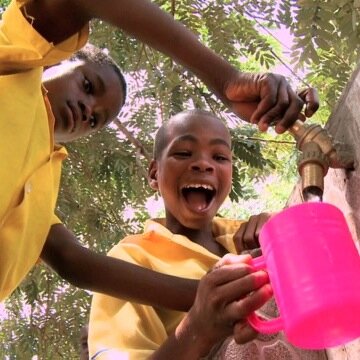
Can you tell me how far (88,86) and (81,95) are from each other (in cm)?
7

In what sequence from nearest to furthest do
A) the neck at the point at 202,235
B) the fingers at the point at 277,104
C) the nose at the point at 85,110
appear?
the fingers at the point at 277,104
the nose at the point at 85,110
the neck at the point at 202,235

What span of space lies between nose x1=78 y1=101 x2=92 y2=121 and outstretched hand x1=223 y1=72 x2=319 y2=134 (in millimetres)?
769

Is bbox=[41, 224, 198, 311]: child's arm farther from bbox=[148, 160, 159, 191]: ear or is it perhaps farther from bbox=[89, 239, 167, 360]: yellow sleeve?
bbox=[148, 160, 159, 191]: ear

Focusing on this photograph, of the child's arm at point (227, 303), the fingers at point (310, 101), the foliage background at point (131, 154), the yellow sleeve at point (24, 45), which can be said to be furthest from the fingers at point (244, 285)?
the foliage background at point (131, 154)

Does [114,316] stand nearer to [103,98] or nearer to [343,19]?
[103,98]

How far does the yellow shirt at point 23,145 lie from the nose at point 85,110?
1.33 ft

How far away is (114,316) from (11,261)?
0.35 metres

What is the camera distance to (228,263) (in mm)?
1253

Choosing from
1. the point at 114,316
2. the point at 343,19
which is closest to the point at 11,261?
the point at 114,316

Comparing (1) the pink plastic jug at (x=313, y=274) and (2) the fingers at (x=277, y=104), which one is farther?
(2) the fingers at (x=277, y=104)

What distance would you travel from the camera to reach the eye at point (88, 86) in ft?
7.35

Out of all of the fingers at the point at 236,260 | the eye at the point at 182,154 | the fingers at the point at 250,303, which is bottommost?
the fingers at the point at 250,303

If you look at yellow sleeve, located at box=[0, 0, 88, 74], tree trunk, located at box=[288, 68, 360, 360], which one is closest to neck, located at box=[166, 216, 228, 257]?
tree trunk, located at box=[288, 68, 360, 360]

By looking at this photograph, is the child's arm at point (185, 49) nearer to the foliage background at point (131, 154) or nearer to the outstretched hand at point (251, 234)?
the outstretched hand at point (251, 234)
